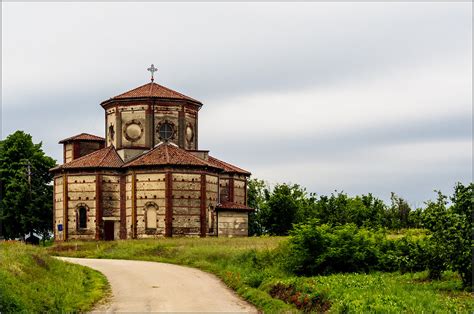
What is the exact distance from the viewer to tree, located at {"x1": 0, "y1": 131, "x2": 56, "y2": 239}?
67562mm

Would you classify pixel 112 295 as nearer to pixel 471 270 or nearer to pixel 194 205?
pixel 471 270

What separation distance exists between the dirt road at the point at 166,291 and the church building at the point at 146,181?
18029 millimetres

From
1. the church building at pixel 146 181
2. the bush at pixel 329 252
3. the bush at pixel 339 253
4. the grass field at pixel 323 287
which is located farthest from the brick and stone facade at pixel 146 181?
the bush at pixel 329 252

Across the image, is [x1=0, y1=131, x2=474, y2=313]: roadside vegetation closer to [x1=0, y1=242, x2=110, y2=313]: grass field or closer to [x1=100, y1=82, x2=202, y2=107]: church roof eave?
[x1=0, y1=242, x2=110, y2=313]: grass field

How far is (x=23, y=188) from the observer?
6738 centimetres

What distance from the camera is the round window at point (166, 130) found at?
59906 mm

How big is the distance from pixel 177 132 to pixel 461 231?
125 ft

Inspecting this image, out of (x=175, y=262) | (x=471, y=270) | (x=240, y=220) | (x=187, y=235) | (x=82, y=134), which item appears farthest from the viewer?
(x=82, y=134)

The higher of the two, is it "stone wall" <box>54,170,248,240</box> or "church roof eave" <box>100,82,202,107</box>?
"church roof eave" <box>100,82,202,107</box>

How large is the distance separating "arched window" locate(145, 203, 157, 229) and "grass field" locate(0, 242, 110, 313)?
21908mm

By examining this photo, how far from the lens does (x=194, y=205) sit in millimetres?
54906

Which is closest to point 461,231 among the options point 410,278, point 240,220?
point 410,278

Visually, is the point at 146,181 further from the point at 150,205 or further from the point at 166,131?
the point at 166,131

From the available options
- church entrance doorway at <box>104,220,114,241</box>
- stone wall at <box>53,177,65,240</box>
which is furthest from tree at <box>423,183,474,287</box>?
stone wall at <box>53,177,65,240</box>
